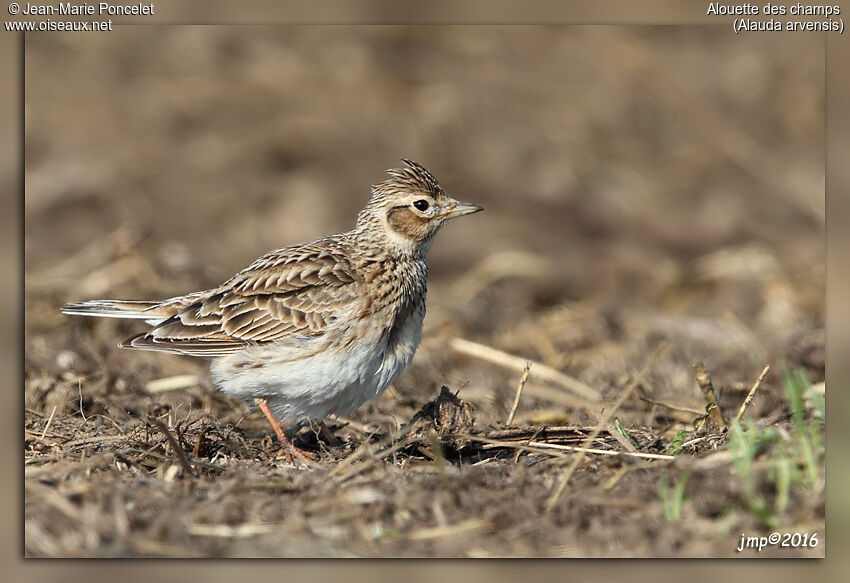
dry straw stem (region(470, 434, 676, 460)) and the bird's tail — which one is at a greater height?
the bird's tail

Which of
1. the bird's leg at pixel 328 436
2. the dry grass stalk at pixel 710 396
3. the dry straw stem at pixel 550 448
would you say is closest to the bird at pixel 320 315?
the bird's leg at pixel 328 436

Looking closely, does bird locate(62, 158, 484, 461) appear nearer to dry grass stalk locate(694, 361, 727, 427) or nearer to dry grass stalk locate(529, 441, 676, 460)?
dry grass stalk locate(529, 441, 676, 460)

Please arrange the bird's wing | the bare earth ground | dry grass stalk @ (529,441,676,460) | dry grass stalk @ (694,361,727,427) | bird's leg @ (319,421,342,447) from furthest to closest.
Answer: bird's leg @ (319,421,342,447) < the bird's wing < dry grass stalk @ (694,361,727,427) < dry grass stalk @ (529,441,676,460) < the bare earth ground

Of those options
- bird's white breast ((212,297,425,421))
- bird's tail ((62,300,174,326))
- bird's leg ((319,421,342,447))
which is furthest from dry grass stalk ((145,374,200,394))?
bird's leg ((319,421,342,447))

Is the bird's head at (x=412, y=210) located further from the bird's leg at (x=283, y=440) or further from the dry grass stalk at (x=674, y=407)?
the dry grass stalk at (x=674, y=407)

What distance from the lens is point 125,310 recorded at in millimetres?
7109

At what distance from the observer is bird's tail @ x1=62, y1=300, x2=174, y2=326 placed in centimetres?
702

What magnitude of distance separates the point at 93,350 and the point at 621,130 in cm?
858

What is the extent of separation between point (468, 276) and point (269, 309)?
5157 mm

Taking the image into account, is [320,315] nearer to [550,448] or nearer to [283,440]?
[283,440]

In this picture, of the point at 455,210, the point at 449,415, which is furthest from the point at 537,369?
the point at 449,415

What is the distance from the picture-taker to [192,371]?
8.41 m

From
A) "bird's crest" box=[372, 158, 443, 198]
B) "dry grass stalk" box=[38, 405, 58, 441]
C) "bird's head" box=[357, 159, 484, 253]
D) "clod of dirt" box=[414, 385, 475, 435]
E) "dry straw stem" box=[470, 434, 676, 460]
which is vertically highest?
"bird's crest" box=[372, 158, 443, 198]

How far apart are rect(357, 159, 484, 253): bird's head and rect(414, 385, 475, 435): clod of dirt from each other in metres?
1.38
